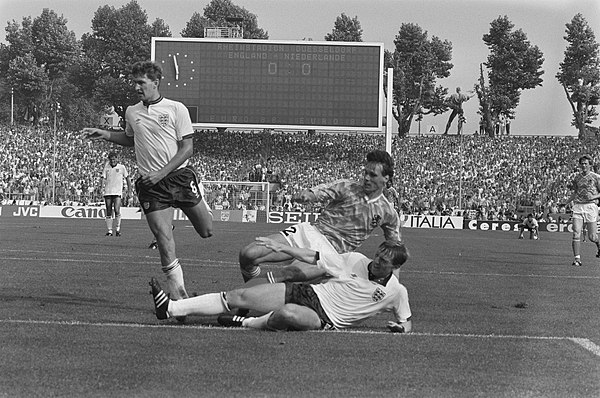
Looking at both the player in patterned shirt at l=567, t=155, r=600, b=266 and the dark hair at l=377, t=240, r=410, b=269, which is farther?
the player in patterned shirt at l=567, t=155, r=600, b=266

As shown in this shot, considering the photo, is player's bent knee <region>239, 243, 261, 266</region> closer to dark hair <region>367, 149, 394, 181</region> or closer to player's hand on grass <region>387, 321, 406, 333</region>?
dark hair <region>367, 149, 394, 181</region>

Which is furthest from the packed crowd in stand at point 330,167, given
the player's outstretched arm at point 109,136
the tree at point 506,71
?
the player's outstretched arm at point 109,136

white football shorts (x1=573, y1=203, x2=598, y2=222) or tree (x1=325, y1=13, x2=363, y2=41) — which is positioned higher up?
tree (x1=325, y1=13, x2=363, y2=41)

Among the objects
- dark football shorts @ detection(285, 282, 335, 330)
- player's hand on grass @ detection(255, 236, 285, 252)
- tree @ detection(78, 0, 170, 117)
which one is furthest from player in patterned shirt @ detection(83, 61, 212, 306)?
tree @ detection(78, 0, 170, 117)

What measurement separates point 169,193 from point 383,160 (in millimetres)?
2204

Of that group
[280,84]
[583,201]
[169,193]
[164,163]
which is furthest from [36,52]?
[169,193]

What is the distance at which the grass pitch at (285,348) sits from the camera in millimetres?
5879

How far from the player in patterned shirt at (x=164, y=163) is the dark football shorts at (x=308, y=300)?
176 centimetres

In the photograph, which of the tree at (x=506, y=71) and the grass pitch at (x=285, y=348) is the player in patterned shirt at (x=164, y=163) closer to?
the grass pitch at (x=285, y=348)

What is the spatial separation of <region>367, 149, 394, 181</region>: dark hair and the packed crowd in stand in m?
45.2

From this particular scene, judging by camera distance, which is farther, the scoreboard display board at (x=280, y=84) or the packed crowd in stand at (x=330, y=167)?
the packed crowd in stand at (x=330, y=167)

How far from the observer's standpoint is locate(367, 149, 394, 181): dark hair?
9.28 m

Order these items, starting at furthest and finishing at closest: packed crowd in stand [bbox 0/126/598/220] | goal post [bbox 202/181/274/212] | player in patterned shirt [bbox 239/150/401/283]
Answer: packed crowd in stand [bbox 0/126/598/220], goal post [bbox 202/181/274/212], player in patterned shirt [bbox 239/150/401/283]

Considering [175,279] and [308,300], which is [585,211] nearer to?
[175,279]
